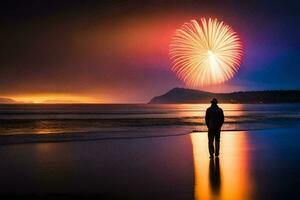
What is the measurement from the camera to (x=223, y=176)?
11.5m

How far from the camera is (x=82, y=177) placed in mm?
11422

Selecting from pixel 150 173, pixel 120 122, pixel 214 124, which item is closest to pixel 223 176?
pixel 150 173

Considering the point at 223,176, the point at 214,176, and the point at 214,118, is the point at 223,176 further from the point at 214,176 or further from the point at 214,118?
the point at 214,118

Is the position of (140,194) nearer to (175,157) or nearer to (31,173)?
(31,173)

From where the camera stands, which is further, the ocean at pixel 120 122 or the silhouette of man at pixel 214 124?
the ocean at pixel 120 122

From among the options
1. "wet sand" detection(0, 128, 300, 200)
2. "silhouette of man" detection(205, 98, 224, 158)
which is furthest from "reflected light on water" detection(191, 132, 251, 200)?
"silhouette of man" detection(205, 98, 224, 158)

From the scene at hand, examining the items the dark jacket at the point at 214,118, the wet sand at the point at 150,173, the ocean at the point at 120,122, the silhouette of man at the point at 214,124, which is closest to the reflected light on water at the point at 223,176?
the wet sand at the point at 150,173

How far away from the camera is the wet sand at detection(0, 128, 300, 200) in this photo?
30.9 ft

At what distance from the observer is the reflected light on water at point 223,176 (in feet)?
30.3

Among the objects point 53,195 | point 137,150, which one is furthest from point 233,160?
point 53,195

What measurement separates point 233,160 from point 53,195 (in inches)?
279

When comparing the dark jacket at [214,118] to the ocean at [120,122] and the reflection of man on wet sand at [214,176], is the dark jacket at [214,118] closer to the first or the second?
the reflection of man on wet sand at [214,176]

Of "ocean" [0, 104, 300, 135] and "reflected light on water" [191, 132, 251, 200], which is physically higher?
"ocean" [0, 104, 300, 135]

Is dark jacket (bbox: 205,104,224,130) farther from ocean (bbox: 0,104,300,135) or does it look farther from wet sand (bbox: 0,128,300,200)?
ocean (bbox: 0,104,300,135)
